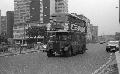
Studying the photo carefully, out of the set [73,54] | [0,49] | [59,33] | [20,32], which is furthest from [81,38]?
[20,32]

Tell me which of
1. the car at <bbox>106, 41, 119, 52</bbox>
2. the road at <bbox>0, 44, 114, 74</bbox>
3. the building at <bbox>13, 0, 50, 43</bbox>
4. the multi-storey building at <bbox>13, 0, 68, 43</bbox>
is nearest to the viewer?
the road at <bbox>0, 44, 114, 74</bbox>

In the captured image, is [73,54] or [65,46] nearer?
[65,46]

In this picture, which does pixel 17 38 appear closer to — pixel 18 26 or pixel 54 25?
pixel 18 26

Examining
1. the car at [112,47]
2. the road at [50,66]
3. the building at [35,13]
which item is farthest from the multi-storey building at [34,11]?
the road at [50,66]

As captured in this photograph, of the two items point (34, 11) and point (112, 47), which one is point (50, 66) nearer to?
point (112, 47)

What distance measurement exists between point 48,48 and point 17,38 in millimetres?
126451

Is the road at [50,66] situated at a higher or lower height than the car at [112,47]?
higher

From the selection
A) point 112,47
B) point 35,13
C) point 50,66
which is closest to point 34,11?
point 35,13

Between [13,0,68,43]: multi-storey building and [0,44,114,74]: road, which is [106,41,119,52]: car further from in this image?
[13,0,68,43]: multi-storey building

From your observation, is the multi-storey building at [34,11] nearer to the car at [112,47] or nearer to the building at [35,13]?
the building at [35,13]

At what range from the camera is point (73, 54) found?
3192 cm

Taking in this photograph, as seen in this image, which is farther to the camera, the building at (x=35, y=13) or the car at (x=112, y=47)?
the building at (x=35, y=13)

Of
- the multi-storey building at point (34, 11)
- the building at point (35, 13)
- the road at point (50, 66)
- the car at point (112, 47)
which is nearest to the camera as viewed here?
the road at point (50, 66)

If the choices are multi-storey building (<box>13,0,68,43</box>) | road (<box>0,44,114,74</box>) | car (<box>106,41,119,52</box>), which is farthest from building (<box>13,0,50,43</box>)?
road (<box>0,44,114,74</box>)
